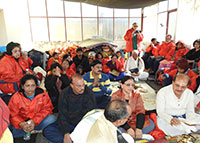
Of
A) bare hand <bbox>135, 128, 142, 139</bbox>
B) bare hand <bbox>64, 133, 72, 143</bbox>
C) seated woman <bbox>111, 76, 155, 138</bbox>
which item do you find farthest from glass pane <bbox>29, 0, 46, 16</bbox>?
bare hand <bbox>135, 128, 142, 139</bbox>

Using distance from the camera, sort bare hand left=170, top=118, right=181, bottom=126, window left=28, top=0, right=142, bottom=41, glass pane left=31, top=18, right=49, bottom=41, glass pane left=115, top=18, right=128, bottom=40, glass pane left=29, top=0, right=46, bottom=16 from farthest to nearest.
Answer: glass pane left=115, top=18, right=128, bottom=40 < glass pane left=31, top=18, right=49, bottom=41 < window left=28, top=0, right=142, bottom=41 < glass pane left=29, top=0, right=46, bottom=16 < bare hand left=170, top=118, right=181, bottom=126

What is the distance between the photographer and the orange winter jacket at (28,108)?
213cm

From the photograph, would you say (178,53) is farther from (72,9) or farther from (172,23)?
(72,9)

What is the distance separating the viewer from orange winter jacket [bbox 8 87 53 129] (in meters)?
2.13

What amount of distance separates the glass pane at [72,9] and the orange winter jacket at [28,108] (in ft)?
28.2

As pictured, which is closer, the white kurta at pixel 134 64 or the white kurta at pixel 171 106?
the white kurta at pixel 171 106

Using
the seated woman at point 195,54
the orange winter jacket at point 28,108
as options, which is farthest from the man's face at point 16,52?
the seated woman at point 195,54

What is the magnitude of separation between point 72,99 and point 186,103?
1.55 meters

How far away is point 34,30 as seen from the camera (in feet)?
33.0

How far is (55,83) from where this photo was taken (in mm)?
2979

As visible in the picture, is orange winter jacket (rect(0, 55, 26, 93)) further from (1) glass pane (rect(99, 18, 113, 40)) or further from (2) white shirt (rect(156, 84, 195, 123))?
(1) glass pane (rect(99, 18, 113, 40))

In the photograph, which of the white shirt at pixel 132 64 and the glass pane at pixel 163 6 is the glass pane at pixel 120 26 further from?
the white shirt at pixel 132 64

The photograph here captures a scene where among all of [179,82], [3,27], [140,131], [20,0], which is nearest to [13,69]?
[140,131]

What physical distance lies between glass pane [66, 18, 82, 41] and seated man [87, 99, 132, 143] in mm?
9631
